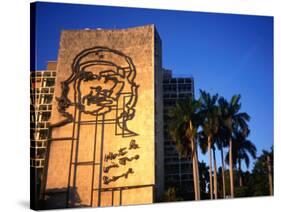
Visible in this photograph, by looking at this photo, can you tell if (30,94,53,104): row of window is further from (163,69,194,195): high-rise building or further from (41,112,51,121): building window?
(163,69,194,195): high-rise building

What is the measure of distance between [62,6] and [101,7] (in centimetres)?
119

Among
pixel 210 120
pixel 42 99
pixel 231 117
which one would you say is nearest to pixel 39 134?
pixel 42 99

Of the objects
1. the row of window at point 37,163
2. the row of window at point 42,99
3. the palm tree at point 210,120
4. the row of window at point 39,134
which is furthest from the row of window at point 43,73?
the palm tree at point 210,120

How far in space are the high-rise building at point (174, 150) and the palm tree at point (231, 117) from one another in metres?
1.17

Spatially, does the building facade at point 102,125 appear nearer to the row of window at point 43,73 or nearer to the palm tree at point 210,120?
the row of window at point 43,73

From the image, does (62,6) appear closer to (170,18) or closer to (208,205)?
(170,18)

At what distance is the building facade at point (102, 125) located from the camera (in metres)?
17.1

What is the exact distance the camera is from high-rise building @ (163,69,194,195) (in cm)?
1905

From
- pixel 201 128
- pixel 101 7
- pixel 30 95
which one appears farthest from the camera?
pixel 201 128

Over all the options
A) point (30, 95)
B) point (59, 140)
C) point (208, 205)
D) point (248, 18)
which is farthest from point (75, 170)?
point (248, 18)

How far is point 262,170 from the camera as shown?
19281 millimetres

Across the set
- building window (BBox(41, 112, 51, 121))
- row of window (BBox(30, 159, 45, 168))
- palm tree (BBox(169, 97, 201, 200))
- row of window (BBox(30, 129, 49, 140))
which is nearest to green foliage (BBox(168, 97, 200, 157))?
palm tree (BBox(169, 97, 201, 200))

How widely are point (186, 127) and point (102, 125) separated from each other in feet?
10.3

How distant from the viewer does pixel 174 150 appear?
19297mm
